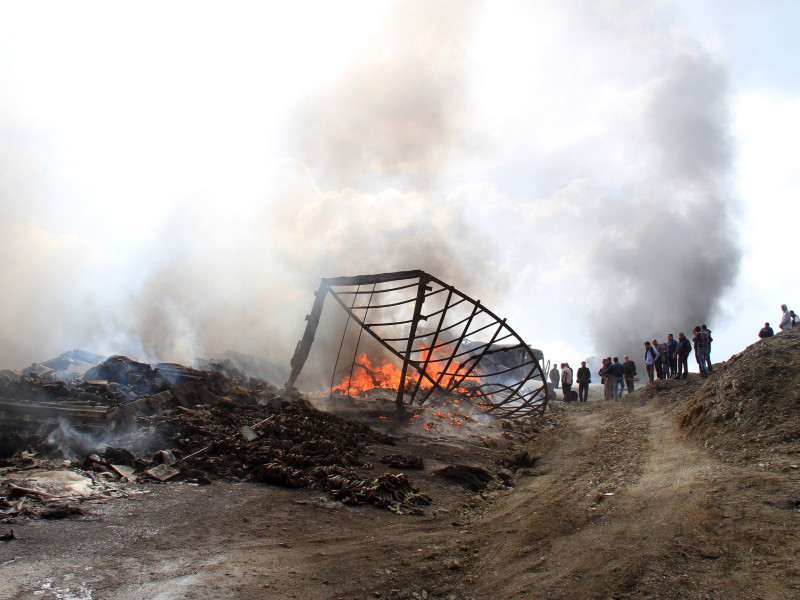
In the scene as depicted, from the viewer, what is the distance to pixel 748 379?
9.38 metres

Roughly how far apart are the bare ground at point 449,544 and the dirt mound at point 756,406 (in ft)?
2.51

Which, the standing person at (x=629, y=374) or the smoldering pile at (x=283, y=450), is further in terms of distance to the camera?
the standing person at (x=629, y=374)

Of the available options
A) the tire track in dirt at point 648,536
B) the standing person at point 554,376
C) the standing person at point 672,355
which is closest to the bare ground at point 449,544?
the tire track in dirt at point 648,536

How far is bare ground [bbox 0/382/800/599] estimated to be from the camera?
4.25 meters

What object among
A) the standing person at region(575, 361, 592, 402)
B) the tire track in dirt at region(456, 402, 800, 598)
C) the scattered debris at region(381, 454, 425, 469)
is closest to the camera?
the tire track in dirt at region(456, 402, 800, 598)

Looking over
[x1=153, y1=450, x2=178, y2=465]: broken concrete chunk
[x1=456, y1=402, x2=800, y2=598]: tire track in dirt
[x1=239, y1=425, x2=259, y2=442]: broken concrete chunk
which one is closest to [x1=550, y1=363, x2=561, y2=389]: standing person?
[x1=456, y1=402, x2=800, y2=598]: tire track in dirt

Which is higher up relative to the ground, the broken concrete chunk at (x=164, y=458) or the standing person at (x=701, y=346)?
the standing person at (x=701, y=346)

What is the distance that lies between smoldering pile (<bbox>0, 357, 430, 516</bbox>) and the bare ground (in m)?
0.48

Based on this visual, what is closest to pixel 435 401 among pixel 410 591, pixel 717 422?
pixel 717 422

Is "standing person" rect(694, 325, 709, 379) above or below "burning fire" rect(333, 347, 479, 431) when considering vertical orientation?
above

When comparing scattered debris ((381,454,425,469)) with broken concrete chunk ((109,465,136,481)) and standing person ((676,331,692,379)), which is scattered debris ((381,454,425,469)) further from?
standing person ((676,331,692,379))

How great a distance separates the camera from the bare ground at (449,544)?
4246mm

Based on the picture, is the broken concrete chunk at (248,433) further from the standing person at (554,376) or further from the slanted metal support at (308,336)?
the standing person at (554,376)

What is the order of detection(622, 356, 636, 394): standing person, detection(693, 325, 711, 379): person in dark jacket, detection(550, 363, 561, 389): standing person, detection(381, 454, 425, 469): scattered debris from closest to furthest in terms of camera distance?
detection(381, 454, 425, 469): scattered debris, detection(693, 325, 711, 379): person in dark jacket, detection(622, 356, 636, 394): standing person, detection(550, 363, 561, 389): standing person
